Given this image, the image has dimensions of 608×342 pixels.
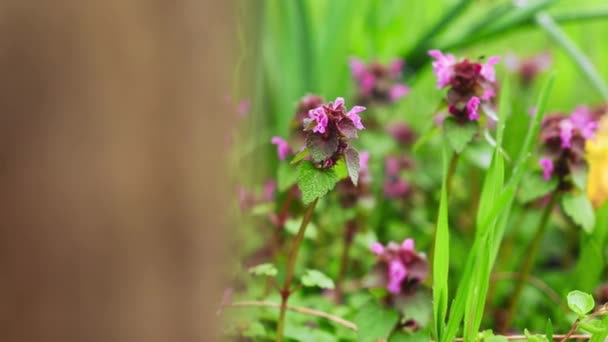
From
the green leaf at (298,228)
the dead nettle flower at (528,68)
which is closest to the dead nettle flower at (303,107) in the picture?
the green leaf at (298,228)

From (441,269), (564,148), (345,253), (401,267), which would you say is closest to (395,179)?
(345,253)

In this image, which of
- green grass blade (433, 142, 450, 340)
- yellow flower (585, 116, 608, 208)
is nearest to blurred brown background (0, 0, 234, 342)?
green grass blade (433, 142, 450, 340)

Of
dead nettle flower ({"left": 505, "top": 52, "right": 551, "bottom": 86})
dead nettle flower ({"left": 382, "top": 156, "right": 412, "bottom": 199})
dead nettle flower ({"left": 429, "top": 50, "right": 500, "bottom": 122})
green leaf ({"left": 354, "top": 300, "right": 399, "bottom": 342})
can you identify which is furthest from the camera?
dead nettle flower ({"left": 505, "top": 52, "right": 551, "bottom": 86})

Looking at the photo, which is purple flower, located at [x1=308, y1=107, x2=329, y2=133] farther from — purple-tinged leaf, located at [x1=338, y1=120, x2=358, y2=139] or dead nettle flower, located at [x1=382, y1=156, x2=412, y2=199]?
dead nettle flower, located at [x1=382, y1=156, x2=412, y2=199]

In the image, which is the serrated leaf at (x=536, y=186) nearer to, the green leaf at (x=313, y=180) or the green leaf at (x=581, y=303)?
the green leaf at (x=581, y=303)

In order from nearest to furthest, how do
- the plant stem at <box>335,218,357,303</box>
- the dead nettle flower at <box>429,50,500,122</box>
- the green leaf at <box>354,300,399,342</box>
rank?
the green leaf at <box>354,300,399,342</box> < the dead nettle flower at <box>429,50,500,122</box> < the plant stem at <box>335,218,357,303</box>

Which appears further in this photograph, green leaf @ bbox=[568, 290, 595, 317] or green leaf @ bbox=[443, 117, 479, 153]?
green leaf @ bbox=[443, 117, 479, 153]

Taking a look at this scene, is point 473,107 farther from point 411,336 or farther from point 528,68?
point 528,68
